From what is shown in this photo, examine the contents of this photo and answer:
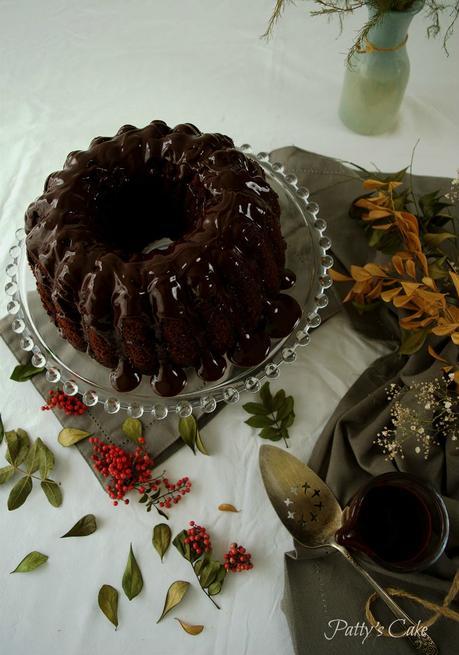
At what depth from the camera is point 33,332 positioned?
1123 mm

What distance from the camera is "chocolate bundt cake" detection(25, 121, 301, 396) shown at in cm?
97

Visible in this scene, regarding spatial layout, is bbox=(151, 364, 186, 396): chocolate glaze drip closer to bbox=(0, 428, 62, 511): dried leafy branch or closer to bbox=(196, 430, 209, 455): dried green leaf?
bbox=(196, 430, 209, 455): dried green leaf

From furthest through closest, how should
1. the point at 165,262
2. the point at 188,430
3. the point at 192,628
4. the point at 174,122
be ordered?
the point at 174,122
the point at 188,430
the point at 192,628
the point at 165,262

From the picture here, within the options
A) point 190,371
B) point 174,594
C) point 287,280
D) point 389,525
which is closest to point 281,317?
point 287,280

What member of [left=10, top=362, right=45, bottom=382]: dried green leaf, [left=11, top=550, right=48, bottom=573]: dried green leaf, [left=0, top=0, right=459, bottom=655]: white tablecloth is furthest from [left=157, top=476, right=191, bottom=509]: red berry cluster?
[left=10, top=362, right=45, bottom=382]: dried green leaf

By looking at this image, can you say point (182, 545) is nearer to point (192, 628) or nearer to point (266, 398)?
point (192, 628)

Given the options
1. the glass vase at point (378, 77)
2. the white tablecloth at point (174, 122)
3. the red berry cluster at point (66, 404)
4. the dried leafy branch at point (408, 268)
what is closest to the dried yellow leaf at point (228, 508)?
the white tablecloth at point (174, 122)

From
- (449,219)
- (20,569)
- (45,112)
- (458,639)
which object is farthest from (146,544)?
(45,112)

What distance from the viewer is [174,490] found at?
→ 1.16 meters

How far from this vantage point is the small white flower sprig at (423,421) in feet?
3.61

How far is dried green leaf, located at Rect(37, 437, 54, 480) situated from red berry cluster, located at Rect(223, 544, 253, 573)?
38 cm

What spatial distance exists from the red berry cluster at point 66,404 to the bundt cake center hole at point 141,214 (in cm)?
32

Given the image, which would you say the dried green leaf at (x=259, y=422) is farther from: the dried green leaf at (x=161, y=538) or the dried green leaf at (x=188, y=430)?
the dried green leaf at (x=161, y=538)

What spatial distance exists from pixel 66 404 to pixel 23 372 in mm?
123
